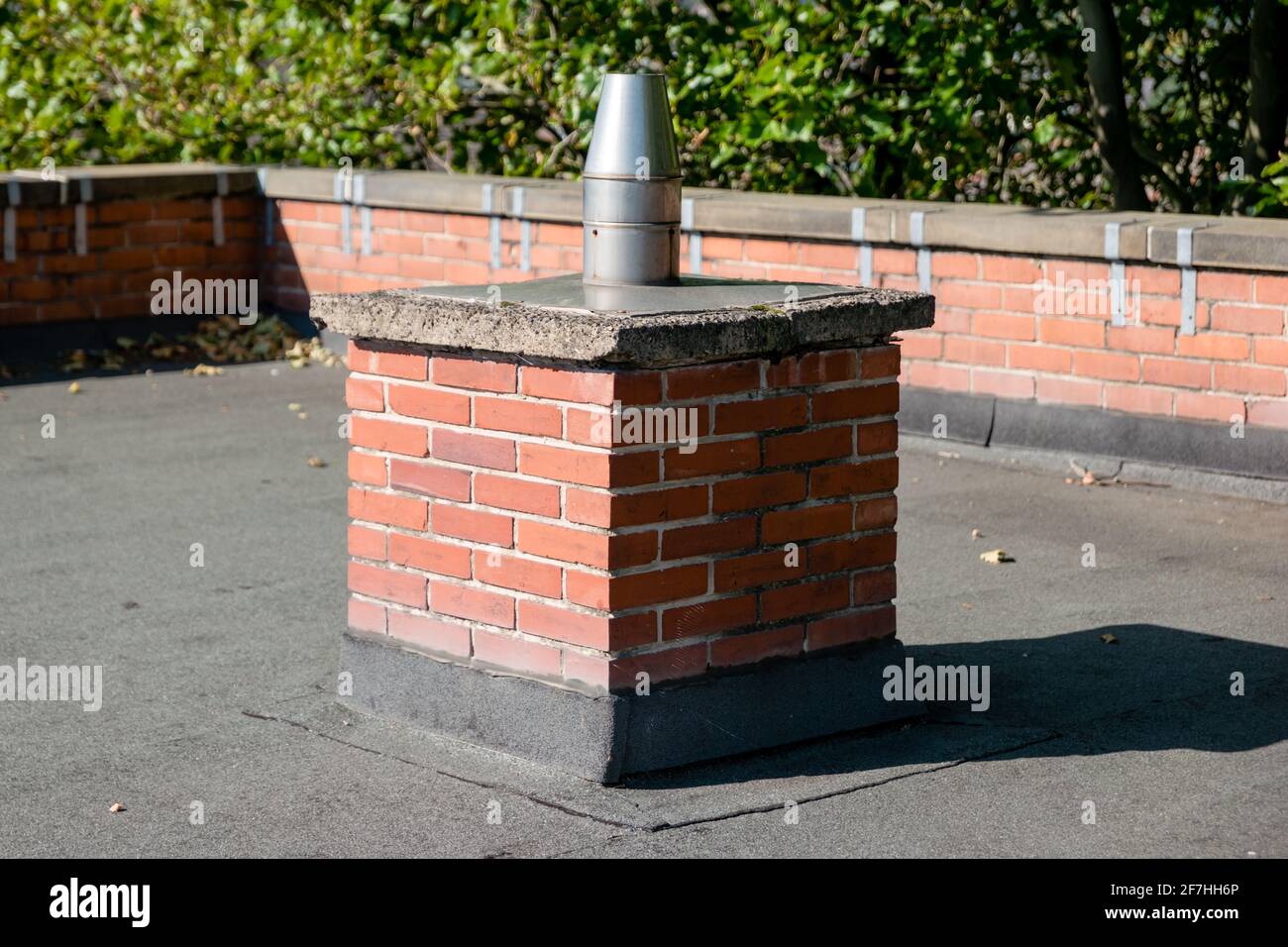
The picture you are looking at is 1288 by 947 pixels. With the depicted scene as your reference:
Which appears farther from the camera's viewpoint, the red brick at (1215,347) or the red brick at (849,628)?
the red brick at (1215,347)

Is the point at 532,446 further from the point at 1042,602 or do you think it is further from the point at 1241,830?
the point at 1042,602

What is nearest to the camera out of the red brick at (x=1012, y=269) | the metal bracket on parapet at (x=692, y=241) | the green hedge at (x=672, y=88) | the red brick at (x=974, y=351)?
the red brick at (x=1012, y=269)

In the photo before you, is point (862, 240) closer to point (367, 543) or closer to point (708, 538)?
point (367, 543)

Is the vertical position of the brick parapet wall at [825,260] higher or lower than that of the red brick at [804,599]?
higher

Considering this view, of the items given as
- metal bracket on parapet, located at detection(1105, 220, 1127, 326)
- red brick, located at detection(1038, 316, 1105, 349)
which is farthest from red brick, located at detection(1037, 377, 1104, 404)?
metal bracket on parapet, located at detection(1105, 220, 1127, 326)

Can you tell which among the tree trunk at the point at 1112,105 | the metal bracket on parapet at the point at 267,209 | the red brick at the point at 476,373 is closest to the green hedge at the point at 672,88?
the tree trunk at the point at 1112,105

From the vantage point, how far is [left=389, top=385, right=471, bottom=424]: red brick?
16.0 feet

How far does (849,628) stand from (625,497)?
2.95 ft

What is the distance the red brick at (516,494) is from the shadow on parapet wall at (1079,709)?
2.34ft

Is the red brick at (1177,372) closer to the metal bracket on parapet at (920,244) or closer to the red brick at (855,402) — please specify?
the metal bracket on parapet at (920,244)

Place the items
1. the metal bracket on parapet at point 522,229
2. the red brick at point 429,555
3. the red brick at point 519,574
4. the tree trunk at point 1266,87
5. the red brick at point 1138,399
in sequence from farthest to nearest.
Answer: the metal bracket on parapet at point 522,229, the tree trunk at point 1266,87, the red brick at point 1138,399, the red brick at point 429,555, the red brick at point 519,574

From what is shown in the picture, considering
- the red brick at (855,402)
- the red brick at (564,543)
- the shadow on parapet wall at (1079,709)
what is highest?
the red brick at (855,402)

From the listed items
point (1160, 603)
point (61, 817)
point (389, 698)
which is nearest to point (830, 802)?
point (389, 698)

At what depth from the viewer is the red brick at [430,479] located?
16.1 ft
